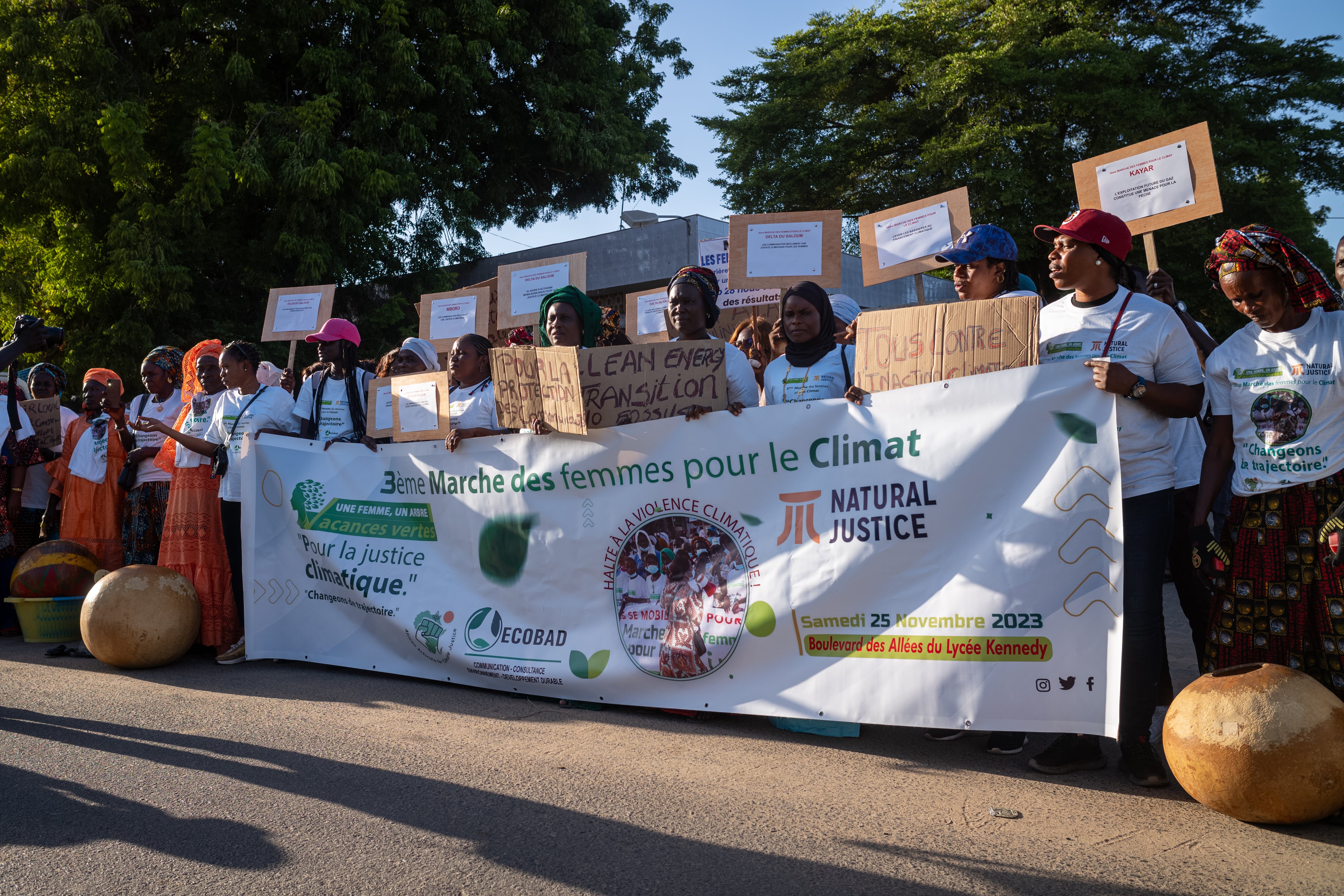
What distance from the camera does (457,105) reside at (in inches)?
699

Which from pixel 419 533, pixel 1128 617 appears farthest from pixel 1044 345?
pixel 419 533

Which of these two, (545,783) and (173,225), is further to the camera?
(173,225)

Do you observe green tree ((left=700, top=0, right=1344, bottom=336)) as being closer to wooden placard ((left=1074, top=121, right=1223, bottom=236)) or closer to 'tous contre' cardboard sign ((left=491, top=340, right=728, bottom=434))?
wooden placard ((left=1074, top=121, right=1223, bottom=236))

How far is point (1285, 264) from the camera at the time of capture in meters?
3.31

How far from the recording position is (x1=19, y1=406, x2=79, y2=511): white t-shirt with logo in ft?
26.4

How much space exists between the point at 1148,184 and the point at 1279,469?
220 cm

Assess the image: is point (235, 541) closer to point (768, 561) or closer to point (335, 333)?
point (335, 333)

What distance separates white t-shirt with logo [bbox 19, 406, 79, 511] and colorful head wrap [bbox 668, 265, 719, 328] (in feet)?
19.3

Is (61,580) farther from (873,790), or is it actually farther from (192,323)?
(192,323)

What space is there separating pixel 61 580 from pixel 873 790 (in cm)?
605

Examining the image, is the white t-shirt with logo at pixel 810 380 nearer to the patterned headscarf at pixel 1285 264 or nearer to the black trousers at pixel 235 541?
the patterned headscarf at pixel 1285 264

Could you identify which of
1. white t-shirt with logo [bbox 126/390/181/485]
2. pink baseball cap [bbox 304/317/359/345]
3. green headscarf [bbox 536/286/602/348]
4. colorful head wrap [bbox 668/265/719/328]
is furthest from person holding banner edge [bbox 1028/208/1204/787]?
white t-shirt with logo [bbox 126/390/181/485]

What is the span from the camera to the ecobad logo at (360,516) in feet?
18.4

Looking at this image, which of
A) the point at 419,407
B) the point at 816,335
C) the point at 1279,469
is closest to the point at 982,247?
the point at 816,335
